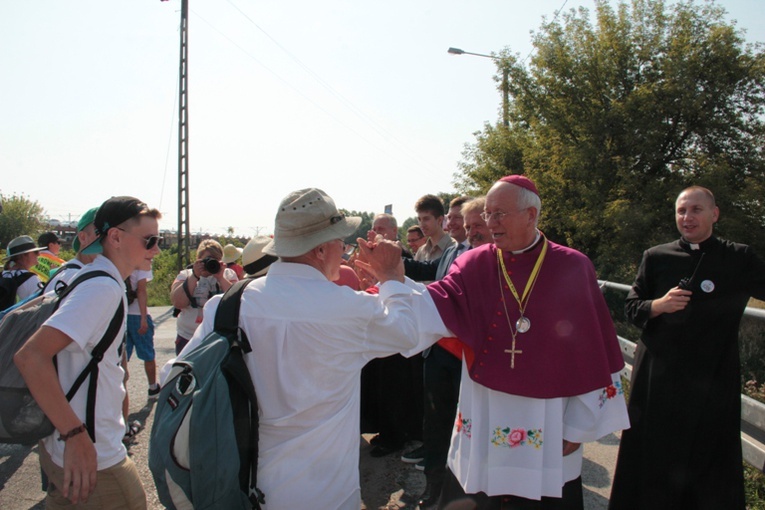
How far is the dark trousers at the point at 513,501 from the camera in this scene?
2.44 metres

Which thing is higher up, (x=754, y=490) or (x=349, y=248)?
(x=349, y=248)

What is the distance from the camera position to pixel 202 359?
1.72 meters

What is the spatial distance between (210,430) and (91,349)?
70 centimetres

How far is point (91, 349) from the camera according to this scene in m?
2.01

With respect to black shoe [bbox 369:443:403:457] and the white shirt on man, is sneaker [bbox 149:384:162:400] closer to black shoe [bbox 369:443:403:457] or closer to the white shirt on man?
black shoe [bbox 369:443:403:457]

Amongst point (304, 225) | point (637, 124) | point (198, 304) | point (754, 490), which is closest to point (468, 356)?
point (304, 225)

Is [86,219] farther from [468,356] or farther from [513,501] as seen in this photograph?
[513,501]

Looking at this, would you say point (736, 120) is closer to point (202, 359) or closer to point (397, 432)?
point (397, 432)

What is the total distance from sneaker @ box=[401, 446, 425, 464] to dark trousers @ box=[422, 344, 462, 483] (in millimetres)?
711

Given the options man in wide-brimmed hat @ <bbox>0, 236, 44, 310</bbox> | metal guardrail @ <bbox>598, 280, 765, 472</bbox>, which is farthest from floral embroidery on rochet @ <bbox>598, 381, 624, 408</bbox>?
man in wide-brimmed hat @ <bbox>0, 236, 44, 310</bbox>

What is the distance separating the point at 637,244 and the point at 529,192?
57.3ft

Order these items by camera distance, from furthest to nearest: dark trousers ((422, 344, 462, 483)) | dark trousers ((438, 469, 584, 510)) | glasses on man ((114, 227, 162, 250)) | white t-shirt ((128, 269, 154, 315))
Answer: white t-shirt ((128, 269, 154, 315)), dark trousers ((422, 344, 462, 483)), dark trousers ((438, 469, 584, 510)), glasses on man ((114, 227, 162, 250))

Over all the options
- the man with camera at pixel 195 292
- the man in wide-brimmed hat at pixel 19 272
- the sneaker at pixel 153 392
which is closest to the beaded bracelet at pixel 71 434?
the man with camera at pixel 195 292

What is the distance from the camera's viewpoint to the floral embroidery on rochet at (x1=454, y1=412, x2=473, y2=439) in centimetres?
257
